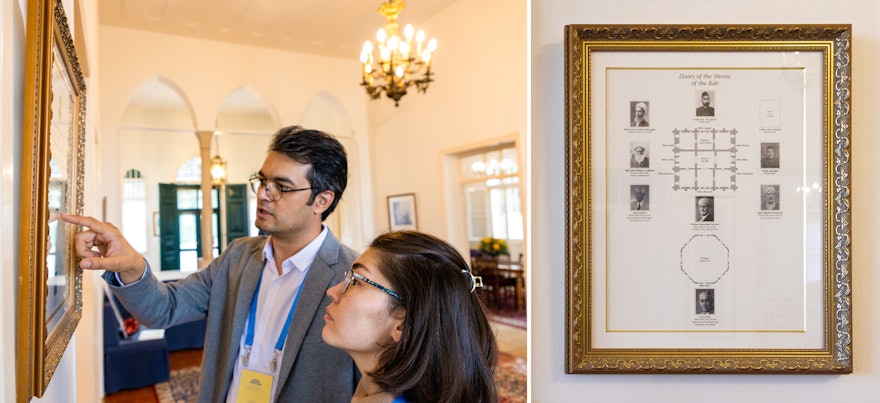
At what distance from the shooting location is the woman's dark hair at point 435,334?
1.27 m

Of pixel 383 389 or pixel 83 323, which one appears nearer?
pixel 383 389

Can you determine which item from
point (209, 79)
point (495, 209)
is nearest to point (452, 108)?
point (209, 79)

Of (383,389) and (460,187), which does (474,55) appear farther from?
(383,389)

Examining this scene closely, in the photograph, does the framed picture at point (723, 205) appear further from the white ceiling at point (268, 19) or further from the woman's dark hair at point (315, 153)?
the white ceiling at point (268, 19)

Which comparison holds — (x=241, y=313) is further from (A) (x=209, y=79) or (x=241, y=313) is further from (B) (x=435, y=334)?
(A) (x=209, y=79)

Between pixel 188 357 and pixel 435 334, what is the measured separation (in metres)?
7.36

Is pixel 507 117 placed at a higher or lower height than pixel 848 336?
higher

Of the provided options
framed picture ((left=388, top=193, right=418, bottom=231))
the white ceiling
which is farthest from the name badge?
framed picture ((left=388, top=193, right=418, bottom=231))

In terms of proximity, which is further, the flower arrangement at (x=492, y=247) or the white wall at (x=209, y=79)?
the flower arrangement at (x=492, y=247)

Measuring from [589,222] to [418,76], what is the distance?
7.67m

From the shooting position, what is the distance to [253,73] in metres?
9.47

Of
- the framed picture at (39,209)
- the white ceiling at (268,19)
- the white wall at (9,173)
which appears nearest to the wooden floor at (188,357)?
the white ceiling at (268,19)

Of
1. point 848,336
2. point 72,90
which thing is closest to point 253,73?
point 72,90

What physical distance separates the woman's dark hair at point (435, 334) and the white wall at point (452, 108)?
5309 mm
